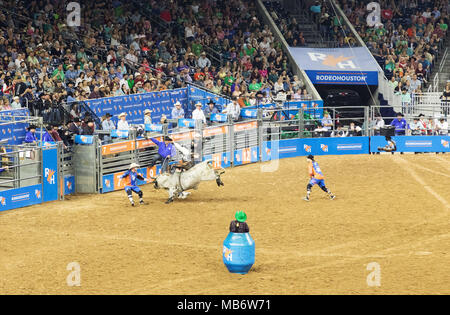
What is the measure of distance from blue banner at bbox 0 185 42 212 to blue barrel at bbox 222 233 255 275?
8696 mm

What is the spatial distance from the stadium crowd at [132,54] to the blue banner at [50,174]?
299cm

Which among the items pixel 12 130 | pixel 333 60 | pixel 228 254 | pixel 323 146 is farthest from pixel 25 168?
pixel 333 60

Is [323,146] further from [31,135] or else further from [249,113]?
[31,135]

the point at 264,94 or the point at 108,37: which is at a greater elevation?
the point at 108,37

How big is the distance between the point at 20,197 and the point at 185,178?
455 cm

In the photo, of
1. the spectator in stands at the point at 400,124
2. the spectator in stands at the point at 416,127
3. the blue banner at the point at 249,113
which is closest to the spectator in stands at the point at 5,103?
the blue banner at the point at 249,113

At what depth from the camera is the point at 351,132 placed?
31984mm

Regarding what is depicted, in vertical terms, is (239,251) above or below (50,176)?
below

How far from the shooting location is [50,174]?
22.7 meters

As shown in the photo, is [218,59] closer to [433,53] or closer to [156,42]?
[156,42]

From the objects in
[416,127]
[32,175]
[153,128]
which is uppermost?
[153,128]

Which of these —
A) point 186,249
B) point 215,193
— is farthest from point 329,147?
point 186,249

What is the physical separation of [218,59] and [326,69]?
529cm

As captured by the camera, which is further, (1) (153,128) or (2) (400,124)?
(2) (400,124)
